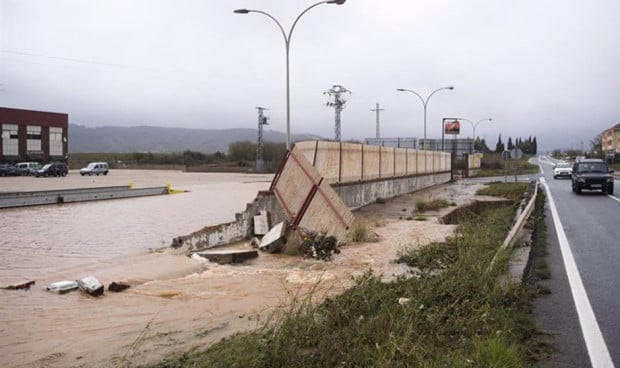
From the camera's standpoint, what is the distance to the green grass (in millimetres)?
4652

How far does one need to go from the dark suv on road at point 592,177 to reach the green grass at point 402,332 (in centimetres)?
2304

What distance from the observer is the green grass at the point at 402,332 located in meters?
4.65

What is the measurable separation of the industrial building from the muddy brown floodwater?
2831 inches

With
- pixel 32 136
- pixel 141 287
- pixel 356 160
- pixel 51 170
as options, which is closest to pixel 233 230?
pixel 141 287

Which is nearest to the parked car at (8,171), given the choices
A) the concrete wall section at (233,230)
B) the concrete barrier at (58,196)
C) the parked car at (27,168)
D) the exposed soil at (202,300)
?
the parked car at (27,168)

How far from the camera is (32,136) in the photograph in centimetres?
8556

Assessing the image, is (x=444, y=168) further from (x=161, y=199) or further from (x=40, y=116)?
(x=40, y=116)

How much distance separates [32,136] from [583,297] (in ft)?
303

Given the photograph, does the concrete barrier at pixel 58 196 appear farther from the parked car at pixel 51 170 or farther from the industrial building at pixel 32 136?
the industrial building at pixel 32 136

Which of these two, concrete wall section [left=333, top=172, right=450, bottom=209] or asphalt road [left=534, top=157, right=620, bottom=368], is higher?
concrete wall section [left=333, top=172, right=450, bottom=209]

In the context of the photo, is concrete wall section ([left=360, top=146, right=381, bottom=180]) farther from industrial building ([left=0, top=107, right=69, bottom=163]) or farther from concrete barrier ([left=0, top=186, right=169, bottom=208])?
industrial building ([left=0, top=107, right=69, bottom=163])

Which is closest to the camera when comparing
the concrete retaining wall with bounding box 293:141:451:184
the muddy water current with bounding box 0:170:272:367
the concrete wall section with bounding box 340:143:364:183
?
the muddy water current with bounding box 0:170:272:367

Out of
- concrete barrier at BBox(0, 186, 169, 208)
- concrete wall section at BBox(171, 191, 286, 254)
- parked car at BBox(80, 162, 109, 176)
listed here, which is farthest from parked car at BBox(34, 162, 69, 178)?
concrete wall section at BBox(171, 191, 286, 254)

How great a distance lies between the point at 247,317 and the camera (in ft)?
23.4
